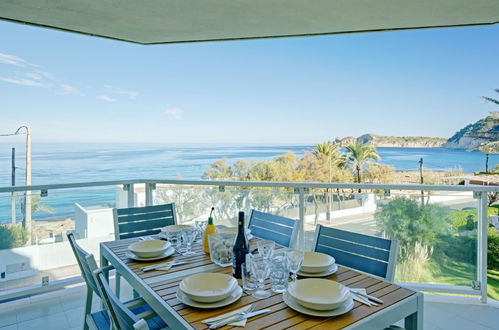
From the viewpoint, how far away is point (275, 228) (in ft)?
7.79

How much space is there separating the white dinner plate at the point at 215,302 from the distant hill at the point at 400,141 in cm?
2837

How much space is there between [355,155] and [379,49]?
9993 millimetres

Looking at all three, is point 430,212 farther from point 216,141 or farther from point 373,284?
point 216,141

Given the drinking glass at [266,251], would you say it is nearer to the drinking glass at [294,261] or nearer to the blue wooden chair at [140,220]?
the drinking glass at [294,261]

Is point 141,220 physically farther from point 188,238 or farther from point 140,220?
point 188,238

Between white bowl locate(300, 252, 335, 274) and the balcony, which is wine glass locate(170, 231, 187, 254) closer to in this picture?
white bowl locate(300, 252, 335, 274)

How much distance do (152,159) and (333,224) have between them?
27.5 m

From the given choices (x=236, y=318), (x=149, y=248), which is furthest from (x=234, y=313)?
(x=149, y=248)

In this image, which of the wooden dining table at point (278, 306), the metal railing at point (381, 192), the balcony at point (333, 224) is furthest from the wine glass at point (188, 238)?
the metal railing at point (381, 192)

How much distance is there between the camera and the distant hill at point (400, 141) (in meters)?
29.4

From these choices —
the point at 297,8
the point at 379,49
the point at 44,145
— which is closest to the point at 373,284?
the point at 297,8

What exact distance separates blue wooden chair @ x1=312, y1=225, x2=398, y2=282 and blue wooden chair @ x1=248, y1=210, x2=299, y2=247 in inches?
8.5

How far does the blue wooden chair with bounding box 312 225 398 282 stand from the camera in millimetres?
1684

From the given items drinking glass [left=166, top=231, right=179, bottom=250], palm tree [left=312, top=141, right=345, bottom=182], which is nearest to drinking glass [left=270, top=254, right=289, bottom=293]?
drinking glass [left=166, top=231, right=179, bottom=250]
